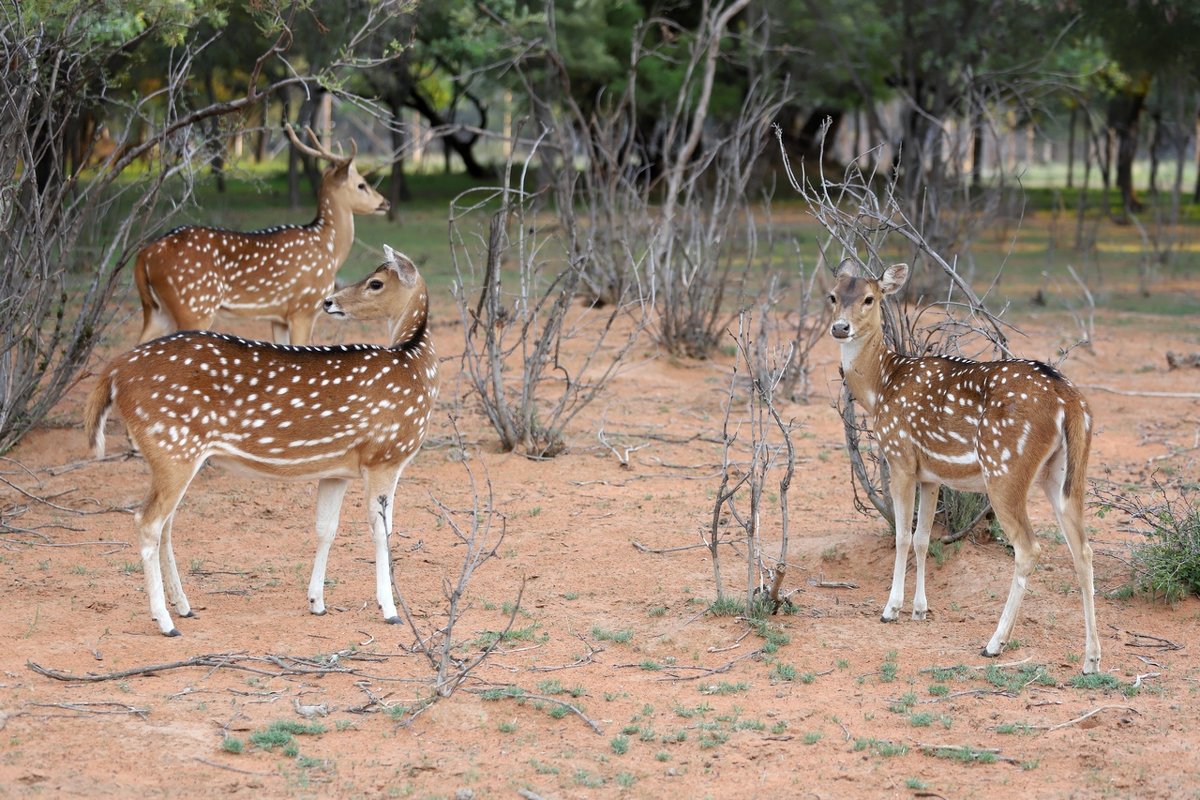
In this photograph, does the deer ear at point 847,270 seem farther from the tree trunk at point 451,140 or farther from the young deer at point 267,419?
the tree trunk at point 451,140

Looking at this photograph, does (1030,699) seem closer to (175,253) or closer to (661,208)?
(175,253)

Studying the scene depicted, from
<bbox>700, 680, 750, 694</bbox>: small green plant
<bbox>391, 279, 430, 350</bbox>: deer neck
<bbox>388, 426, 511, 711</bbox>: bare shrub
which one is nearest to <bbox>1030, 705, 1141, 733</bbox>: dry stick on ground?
<bbox>700, 680, 750, 694</bbox>: small green plant

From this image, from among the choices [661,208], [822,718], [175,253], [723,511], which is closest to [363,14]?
[661,208]

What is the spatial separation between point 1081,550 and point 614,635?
213 centimetres

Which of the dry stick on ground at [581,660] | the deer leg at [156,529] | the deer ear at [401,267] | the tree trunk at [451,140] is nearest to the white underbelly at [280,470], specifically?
the deer leg at [156,529]

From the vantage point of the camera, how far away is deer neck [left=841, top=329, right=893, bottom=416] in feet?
23.3

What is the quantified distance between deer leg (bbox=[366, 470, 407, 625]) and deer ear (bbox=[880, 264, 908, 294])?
2685 mm

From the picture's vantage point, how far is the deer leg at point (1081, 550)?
601 centimetres

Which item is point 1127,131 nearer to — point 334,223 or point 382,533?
point 334,223

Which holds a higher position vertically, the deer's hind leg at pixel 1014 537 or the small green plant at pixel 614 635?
the deer's hind leg at pixel 1014 537

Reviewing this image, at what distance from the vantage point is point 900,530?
6711 mm

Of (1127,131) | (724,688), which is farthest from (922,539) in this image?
(1127,131)

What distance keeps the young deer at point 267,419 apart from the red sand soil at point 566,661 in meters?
0.42

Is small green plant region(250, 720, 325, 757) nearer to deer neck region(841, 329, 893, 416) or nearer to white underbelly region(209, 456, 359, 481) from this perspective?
white underbelly region(209, 456, 359, 481)
